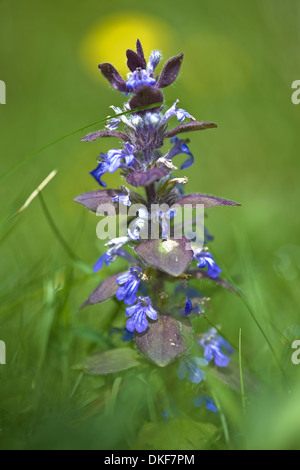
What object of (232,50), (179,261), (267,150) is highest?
(232,50)

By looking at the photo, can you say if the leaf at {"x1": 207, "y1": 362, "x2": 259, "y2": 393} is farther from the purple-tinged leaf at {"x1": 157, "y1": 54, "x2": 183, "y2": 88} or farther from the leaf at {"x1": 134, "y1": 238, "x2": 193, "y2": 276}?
the purple-tinged leaf at {"x1": 157, "y1": 54, "x2": 183, "y2": 88}

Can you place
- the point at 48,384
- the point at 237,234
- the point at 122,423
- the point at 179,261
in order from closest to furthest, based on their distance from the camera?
the point at 122,423, the point at 179,261, the point at 48,384, the point at 237,234

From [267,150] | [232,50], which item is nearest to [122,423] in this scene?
[267,150]

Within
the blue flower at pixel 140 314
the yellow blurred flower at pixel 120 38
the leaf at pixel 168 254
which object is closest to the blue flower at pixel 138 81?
the leaf at pixel 168 254

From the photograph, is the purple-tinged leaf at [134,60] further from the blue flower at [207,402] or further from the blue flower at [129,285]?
the blue flower at [207,402]

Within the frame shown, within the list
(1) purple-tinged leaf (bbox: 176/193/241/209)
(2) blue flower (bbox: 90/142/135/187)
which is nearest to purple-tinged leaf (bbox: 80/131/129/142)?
(2) blue flower (bbox: 90/142/135/187)

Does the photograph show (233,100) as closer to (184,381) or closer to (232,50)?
(232,50)

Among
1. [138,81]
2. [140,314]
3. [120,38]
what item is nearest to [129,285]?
[140,314]
